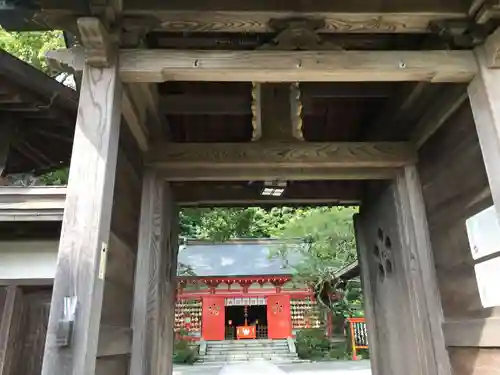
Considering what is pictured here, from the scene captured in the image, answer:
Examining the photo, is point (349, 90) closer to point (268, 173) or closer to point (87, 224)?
point (268, 173)

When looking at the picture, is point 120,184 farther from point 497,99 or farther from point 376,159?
point 497,99

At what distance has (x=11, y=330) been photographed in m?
3.22

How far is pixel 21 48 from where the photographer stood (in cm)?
966

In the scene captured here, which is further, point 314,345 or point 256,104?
point 314,345

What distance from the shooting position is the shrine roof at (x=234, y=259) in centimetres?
2008

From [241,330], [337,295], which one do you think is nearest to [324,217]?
[337,295]

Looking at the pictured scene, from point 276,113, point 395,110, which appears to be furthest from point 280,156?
point 395,110

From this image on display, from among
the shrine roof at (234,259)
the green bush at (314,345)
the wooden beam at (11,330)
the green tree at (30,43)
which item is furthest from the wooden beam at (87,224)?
the shrine roof at (234,259)

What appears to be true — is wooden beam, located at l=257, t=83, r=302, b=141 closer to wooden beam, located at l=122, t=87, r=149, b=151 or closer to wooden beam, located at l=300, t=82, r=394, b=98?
wooden beam, located at l=300, t=82, r=394, b=98

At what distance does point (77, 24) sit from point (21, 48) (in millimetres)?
9456

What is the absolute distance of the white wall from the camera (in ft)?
11.0

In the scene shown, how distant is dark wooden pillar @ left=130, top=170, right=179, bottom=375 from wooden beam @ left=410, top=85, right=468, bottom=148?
1.84 m

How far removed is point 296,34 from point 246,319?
2192 cm

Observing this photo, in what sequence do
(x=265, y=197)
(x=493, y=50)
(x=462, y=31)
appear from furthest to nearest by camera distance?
(x=265, y=197), (x=462, y=31), (x=493, y=50)
